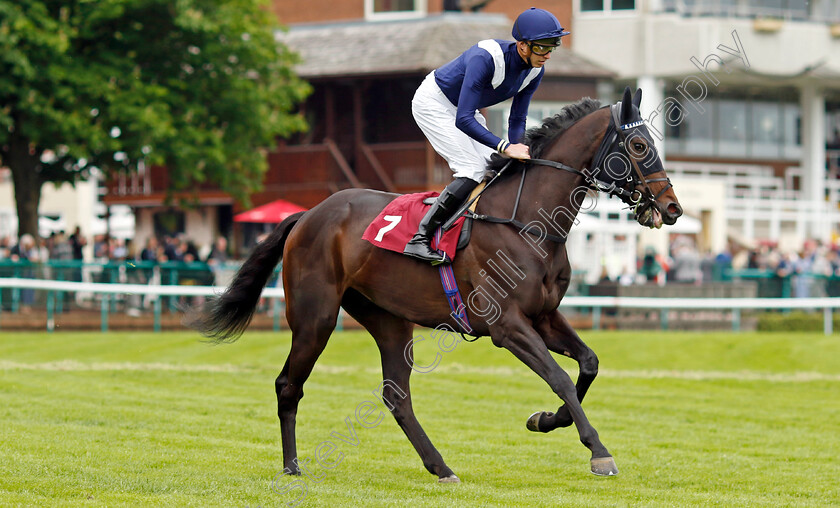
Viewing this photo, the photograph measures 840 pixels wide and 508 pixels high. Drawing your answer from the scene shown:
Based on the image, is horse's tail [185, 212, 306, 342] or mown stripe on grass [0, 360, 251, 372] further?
mown stripe on grass [0, 360, 251, 372]

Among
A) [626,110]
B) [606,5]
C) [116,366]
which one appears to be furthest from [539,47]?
[606,5]

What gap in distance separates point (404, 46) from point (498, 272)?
874 inches

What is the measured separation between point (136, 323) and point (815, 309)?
1229 cm

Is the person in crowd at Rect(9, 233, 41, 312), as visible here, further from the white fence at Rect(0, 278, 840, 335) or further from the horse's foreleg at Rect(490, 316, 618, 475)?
the horse's foreleg at Rect(490, 316, 618, 475)

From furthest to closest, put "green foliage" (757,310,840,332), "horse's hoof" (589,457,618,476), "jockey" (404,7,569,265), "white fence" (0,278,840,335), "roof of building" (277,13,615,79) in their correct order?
1. "roof of building" (277,13,615,79)
2. "green foliage" (757,310,840,332)
3. "white fence" (0,278,840,335)
4. "jockey" (404,7,569,265)
5. "horse's hoof" (589,457,618,476)

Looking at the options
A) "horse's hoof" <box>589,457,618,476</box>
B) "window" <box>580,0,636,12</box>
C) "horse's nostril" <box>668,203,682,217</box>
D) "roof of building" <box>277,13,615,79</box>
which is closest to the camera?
"horse's hoof" <box>589,457,618,476</box>

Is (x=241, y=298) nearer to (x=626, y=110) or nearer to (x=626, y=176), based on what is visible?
(x=626, y=176)

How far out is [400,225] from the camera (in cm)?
662

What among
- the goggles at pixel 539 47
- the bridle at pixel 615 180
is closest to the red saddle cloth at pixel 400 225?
the bridle at pixel 615 180

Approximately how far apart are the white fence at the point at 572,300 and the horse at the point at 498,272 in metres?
9.65

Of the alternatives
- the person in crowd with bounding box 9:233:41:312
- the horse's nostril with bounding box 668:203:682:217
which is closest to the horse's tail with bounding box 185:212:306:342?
the horse's nostril with bounding box 668:203:682:217

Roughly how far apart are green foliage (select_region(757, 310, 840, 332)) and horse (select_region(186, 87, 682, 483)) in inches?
519

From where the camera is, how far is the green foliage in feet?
61.4

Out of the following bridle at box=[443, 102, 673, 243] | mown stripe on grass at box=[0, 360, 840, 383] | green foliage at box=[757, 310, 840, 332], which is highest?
bridle at box=[443, 102, 673, 243]
